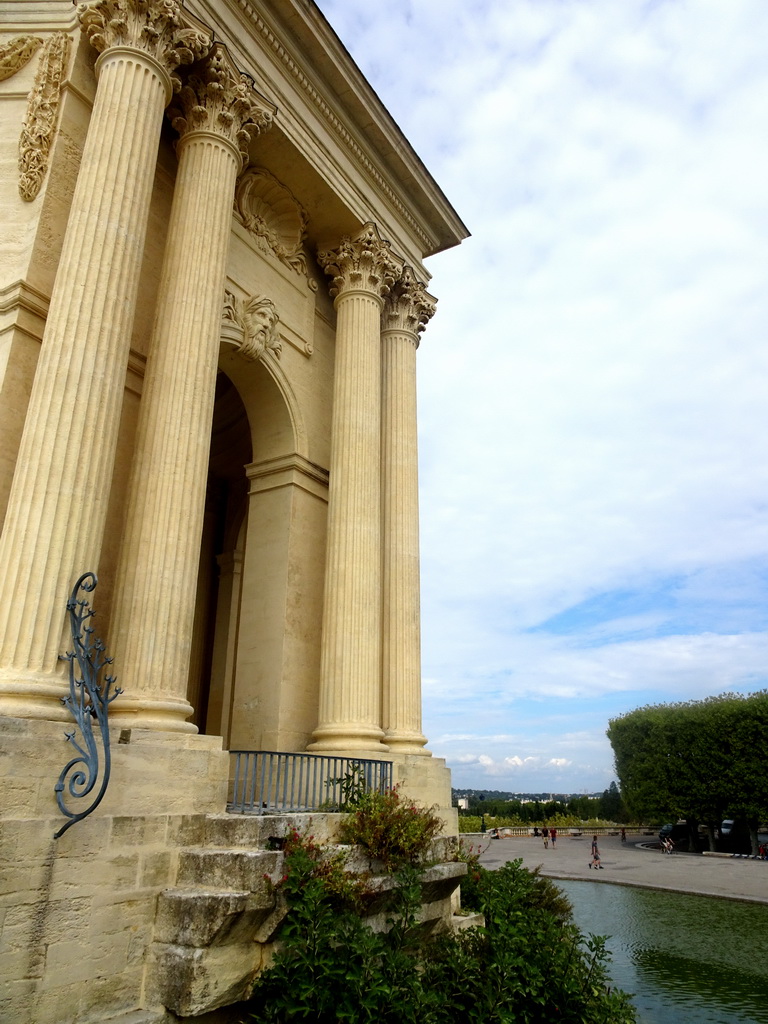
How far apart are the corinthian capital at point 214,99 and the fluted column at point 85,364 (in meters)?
0.94

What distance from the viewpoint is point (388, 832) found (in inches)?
326

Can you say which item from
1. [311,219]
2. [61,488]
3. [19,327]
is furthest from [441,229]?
[61,488]

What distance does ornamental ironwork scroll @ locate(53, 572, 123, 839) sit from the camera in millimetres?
6055

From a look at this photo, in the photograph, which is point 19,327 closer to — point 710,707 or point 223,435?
point 223,435

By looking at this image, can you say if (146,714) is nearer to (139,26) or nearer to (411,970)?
(411,970)

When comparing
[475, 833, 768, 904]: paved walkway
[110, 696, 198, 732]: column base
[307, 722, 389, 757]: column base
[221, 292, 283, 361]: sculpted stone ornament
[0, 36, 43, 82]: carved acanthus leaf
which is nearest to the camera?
[110, 696, 198, 732]: column base

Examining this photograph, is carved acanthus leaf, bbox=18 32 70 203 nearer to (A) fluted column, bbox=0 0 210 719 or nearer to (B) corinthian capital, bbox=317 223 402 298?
(A) fluted column, bbox=0 0 210 719

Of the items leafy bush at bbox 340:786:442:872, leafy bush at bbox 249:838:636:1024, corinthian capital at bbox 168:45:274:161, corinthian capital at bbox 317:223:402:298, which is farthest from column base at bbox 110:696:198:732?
corinthian capital at bbox 317:223:402:298

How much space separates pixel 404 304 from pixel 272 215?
11.1 ft

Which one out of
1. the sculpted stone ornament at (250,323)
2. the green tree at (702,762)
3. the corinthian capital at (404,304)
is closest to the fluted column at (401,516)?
the corinthian capital at (404,304)

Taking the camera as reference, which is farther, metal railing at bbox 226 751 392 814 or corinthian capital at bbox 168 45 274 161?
corinthian capital at bbox 168 45 274 161

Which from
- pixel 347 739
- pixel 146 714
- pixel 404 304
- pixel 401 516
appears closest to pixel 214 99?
pixel 404 304

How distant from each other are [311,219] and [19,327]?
24.0ft

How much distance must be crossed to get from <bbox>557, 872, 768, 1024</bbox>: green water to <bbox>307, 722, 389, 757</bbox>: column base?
4759 millimetres
